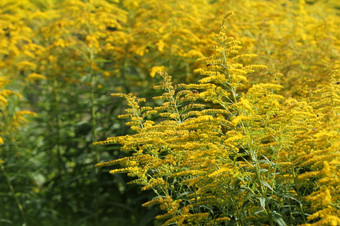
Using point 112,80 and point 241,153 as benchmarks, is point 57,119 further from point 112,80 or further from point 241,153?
point 241,153

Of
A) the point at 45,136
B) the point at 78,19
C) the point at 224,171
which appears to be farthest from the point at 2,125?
the point at 224,171

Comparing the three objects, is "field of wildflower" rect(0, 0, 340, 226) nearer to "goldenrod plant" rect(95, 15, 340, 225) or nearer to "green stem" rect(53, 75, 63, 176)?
"green stem" rect(53, 75, 63, 176)

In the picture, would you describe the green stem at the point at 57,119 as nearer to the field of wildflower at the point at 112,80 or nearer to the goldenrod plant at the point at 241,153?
the field of wildflower at the point at 112,80


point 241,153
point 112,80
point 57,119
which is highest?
point 112,80

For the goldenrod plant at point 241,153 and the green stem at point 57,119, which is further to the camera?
the green stem at point 57,119

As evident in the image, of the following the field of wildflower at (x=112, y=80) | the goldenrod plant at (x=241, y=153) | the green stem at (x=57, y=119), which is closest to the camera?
the goldenrod plant at (x=241, y=153)

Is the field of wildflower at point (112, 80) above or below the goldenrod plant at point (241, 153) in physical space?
above

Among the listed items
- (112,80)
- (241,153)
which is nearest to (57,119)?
(112,80)

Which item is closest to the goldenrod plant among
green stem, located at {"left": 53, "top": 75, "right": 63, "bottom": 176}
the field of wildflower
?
the field of wildflower

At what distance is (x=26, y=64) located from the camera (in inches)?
237

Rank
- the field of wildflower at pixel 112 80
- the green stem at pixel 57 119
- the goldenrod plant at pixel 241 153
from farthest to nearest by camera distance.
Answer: the green stem at pixel 57 119 < the field of wildflower at pixel 112 80 < the goldenrod plant at pixel 241 153

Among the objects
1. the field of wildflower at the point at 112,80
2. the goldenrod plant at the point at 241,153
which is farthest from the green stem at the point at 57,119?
the goldenrod plant at the point at 241,153

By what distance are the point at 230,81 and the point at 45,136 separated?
398 centimetres

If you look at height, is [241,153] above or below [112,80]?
below
